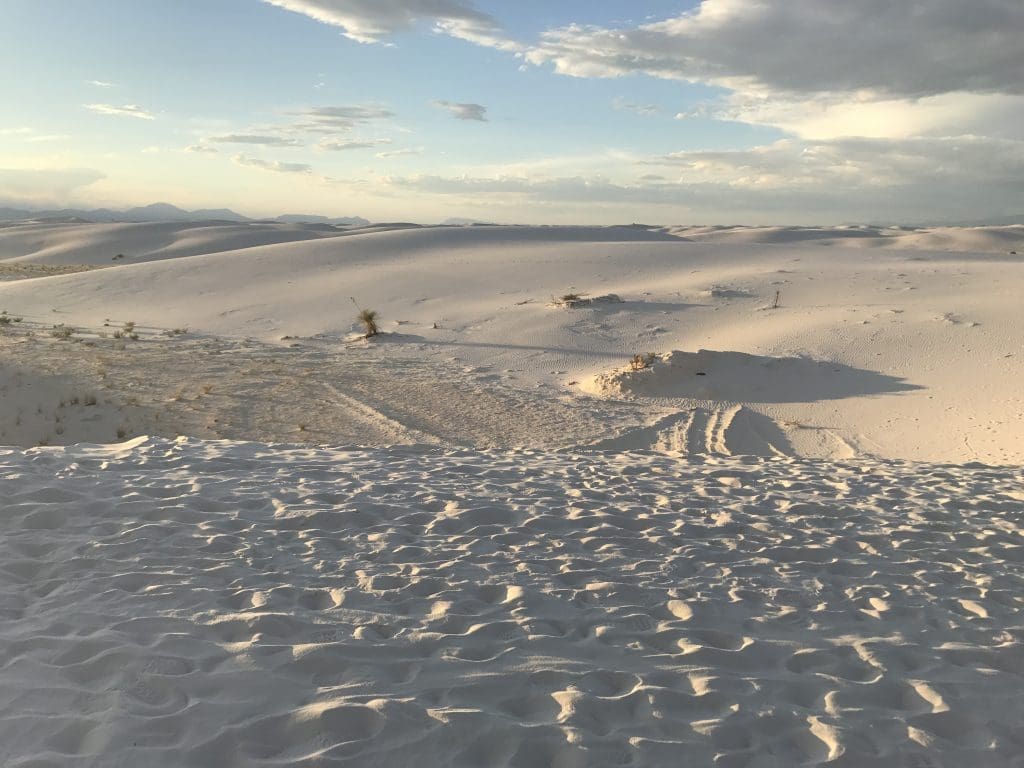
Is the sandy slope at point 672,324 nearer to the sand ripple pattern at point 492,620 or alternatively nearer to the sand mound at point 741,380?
the sand mound at point 741,380

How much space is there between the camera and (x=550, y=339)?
51.0ft

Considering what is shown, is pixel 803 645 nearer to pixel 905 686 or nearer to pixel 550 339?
pixel 905 686

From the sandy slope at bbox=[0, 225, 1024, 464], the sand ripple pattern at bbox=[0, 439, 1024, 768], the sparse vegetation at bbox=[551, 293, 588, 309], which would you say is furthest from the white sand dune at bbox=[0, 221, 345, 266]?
the sand ripple pattern at bbox=[0, 439, 1024, 768]

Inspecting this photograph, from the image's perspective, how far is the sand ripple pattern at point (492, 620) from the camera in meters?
2.92

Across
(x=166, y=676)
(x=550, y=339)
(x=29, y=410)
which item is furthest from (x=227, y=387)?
(x=166, y=676)

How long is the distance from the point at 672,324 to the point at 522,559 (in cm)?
1233

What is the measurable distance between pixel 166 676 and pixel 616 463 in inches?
206

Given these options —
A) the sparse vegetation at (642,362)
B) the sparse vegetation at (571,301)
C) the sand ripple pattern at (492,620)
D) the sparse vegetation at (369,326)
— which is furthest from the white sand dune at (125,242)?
the sand ripple pattern at (492,620)

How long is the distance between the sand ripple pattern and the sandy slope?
3.38 metres

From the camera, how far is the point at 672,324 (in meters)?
16.4

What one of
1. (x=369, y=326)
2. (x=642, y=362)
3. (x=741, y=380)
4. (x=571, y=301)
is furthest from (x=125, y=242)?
(x=741, y=380)

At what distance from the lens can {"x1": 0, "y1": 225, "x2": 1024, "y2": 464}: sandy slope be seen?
33.4 feet

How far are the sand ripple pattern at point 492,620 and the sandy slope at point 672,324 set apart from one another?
3376 millimetres

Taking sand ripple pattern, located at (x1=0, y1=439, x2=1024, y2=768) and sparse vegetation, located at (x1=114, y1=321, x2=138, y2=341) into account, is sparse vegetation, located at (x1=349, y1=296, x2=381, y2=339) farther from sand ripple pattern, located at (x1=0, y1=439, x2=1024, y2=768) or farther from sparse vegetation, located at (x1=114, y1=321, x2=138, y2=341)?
sand ripple pattern, located at (x1=0, y1=439, x2=1024, y2=768)
